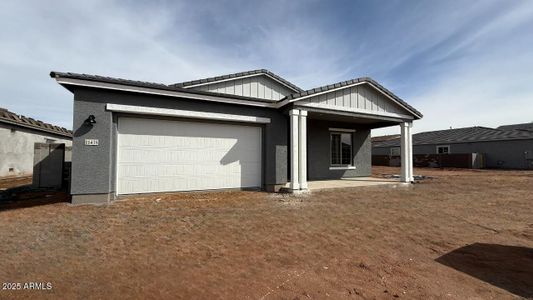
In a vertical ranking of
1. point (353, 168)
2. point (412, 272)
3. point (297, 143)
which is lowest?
point (412, 272)

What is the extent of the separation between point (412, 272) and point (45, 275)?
465 centimetres

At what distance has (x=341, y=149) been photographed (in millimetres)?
13914

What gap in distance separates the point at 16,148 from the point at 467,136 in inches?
1502

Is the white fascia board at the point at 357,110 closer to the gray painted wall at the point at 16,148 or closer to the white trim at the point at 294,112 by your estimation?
the white trim at the point at 294,112

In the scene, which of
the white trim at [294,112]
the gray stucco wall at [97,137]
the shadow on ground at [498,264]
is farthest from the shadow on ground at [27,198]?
the shadow on ground at [498,264]

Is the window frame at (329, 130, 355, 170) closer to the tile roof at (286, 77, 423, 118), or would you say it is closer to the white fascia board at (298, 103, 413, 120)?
the white fascia board at (298, 103, 413, 120)

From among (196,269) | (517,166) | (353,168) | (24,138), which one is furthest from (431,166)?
(24,138)

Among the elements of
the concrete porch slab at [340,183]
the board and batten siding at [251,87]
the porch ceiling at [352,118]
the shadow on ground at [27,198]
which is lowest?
the shadow on ground at [27,198]

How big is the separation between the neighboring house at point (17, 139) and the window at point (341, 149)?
57.5 feet

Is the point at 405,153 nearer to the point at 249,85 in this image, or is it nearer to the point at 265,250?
the point at 249,85

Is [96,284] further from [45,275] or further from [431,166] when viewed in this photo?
[431,166]

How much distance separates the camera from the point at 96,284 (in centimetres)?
299

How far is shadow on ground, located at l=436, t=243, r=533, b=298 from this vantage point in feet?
10.5

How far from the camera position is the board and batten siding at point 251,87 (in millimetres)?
12231
